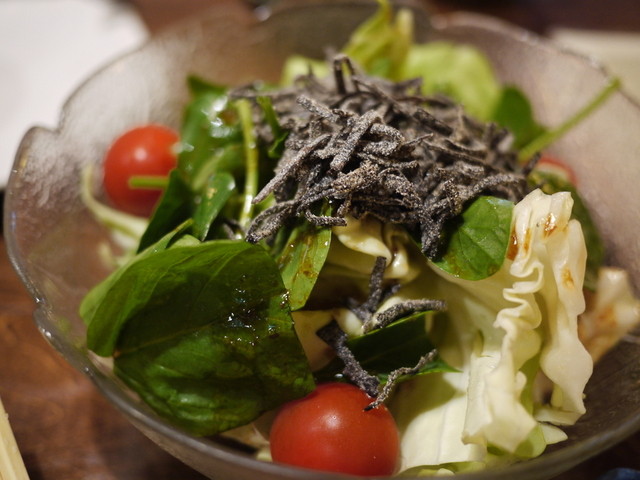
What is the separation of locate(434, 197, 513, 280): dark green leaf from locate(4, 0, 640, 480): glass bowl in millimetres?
316

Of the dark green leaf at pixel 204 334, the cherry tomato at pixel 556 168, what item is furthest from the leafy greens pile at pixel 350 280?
the cherry tomato at pixel 556 168

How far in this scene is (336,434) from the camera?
1.05 metres

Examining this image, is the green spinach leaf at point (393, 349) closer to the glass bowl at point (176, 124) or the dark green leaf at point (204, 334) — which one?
the dark green leaf at point (204, 334)

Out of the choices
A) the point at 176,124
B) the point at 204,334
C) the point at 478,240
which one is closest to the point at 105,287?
the point at 204,334

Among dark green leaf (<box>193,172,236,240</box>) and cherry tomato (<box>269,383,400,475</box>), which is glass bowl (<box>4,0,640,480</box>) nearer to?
cherry tomato (<box>269,383,400,475</box>)

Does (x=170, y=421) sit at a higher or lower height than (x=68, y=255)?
lower

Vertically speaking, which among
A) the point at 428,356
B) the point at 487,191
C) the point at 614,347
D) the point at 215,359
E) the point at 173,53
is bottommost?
the point at 614,347

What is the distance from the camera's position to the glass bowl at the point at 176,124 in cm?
99

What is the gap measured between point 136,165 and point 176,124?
36 cm

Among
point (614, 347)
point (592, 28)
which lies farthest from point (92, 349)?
point (592, 28)

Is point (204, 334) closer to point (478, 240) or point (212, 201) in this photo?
point (212, 201)

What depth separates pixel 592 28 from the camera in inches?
114

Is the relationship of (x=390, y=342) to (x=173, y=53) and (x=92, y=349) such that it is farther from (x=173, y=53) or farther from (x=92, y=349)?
(x=173, y=53)

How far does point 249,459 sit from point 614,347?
2.65 feet
